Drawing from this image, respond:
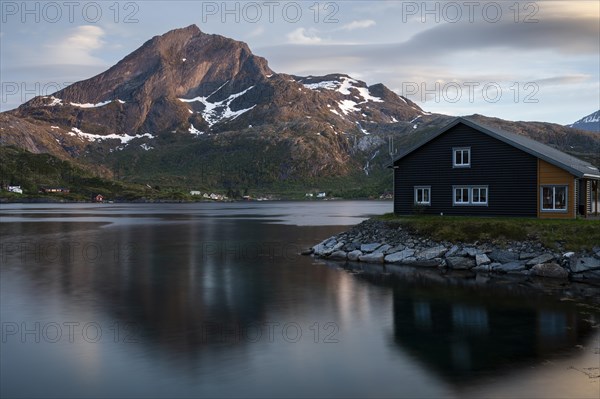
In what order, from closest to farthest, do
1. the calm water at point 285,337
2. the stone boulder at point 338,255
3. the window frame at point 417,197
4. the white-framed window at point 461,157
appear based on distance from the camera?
the calm water at point 285,337 → the stone boulder at point 338,255 → the white-framed window at point 461,157 → the window frame at point 417,197

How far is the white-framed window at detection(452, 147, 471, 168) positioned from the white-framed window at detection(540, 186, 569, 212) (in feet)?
23.3

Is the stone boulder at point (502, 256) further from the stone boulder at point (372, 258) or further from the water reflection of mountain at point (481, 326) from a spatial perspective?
the stone boulder at point (372, 258)

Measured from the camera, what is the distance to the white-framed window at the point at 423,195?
53394 millimetres

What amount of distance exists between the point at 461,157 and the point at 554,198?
29.4 ft

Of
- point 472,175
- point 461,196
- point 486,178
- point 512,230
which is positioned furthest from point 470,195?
point 512,230

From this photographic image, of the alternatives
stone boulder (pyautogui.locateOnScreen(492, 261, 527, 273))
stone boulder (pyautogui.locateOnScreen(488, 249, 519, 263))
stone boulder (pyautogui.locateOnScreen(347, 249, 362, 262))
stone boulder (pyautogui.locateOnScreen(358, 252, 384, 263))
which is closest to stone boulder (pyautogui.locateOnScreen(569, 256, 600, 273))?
stone boulder (pyautogui.locateOnScreen(492, 261, 527, 273))

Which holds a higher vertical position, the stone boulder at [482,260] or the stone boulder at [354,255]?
the stone boulder at [482,260]

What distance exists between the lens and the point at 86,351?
2031 cm

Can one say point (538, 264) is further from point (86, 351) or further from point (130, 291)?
point (86, 351)

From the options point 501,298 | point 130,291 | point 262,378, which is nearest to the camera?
point 262,378

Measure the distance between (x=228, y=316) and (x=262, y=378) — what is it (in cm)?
978

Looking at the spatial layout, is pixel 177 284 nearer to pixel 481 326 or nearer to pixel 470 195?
pixel 481 326

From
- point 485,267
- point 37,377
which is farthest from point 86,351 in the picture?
point 485,267

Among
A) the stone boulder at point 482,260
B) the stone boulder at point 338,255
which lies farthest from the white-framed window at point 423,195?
the stone boulder at point 482,260
